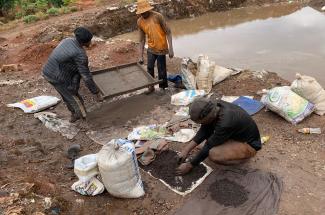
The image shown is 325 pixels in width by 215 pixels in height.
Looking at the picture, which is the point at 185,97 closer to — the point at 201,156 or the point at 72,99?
the point at 72,99

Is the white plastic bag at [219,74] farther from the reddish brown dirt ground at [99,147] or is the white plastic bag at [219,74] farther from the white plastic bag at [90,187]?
the white plastic bag at [90,187]

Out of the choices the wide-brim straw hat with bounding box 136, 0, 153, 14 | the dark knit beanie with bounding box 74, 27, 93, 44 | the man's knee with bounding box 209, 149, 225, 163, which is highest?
the wide-brim straw hat with bounding box 136, 0, 153, 14

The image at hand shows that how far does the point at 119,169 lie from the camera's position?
155 inches

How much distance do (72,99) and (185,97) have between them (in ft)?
5.88

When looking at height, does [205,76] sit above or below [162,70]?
below

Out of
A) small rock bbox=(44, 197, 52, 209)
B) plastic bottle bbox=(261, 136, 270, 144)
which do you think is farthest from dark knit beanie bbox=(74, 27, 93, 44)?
plastic bottle bbox=(261, 136, 270, 144)

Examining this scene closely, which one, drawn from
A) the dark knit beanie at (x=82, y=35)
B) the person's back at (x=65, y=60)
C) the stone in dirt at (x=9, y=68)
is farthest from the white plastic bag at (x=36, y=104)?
the stone in dirt at (x=9, y=68)

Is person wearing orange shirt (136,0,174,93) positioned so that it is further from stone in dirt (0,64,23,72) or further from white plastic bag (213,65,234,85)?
stone in dirt (0,64,23,72)

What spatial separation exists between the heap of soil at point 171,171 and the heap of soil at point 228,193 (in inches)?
10.3

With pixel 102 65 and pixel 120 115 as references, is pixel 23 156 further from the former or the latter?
pixel 102 65

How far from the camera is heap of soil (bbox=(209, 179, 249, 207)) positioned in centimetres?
404

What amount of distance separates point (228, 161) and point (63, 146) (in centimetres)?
235

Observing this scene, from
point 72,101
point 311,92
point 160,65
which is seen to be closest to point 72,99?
point 72,101

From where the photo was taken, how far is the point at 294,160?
15.4ft
